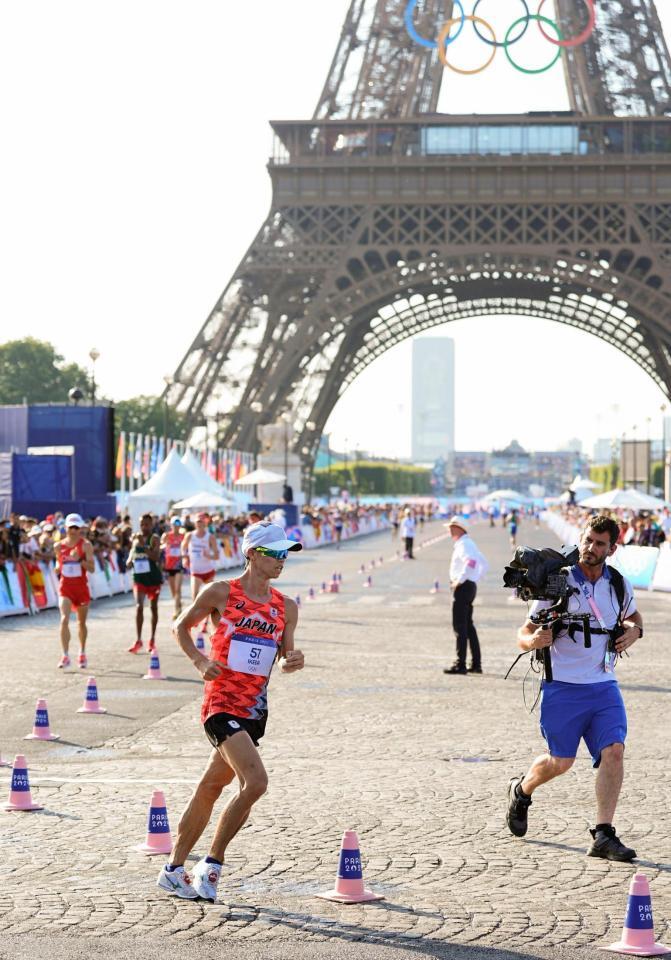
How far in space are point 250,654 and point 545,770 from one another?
1952mm

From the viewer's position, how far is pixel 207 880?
22.4ft

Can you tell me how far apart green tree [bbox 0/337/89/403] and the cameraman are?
94430 mm

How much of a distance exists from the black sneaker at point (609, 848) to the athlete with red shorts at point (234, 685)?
187 centimetres

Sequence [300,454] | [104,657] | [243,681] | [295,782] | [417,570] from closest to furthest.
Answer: [243,681]
[295,782]
[104,657]
[417,570]
[300,454]

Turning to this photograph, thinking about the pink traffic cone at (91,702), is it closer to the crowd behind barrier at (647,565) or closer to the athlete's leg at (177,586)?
the athlete's leg at (177,586)

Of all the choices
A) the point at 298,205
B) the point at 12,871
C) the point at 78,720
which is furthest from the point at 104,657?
the point at 298,205

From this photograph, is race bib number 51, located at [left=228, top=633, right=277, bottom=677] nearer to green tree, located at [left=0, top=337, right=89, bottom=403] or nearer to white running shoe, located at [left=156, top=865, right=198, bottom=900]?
white running shoe, located at [left=156, top=865, right=198, bottom=900]

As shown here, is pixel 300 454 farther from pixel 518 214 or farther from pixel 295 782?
pixel 295 782

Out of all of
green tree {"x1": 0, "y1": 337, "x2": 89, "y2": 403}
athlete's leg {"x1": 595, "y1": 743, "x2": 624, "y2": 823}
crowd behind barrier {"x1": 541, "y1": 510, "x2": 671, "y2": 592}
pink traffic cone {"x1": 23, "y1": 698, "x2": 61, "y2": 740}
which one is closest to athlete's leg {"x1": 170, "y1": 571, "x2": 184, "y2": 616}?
pink traffic cone {"x1": 23, "y1": 698, "x2": 61, "y2": 740}

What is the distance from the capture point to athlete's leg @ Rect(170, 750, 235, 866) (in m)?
6.95

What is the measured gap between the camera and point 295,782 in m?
10.0

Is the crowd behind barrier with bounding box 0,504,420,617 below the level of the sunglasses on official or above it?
below

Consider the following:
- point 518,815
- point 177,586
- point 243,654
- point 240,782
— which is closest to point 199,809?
point 240,782

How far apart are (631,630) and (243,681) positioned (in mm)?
2202
